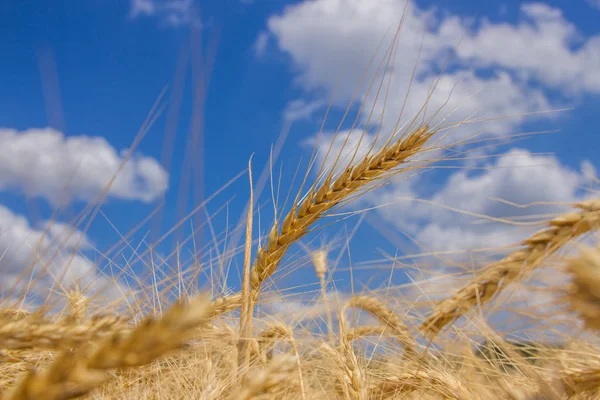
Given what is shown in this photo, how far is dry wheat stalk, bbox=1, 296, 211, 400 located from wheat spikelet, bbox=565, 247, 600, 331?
76cm

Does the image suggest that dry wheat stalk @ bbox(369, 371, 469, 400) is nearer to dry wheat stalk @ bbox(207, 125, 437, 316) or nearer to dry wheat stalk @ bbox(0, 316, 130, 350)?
dry wheat stalk @ bbox(207, 125, 437, 316)

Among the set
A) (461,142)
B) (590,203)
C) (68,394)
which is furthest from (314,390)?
(68,394)

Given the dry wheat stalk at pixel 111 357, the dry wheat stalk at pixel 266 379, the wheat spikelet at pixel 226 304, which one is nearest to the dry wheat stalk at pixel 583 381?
the dry wheat stalk at pixel 266 379

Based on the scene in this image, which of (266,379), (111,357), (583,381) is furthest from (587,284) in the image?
(111,357)

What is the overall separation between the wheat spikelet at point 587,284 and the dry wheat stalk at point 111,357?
2.51 ft

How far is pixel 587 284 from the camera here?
1.04m

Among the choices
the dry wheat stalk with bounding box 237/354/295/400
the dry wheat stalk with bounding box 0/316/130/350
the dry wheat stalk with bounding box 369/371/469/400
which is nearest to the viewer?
the dry wheat stalk with bounding box 237/354/295/400

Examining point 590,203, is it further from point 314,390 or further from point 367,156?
point 314,390

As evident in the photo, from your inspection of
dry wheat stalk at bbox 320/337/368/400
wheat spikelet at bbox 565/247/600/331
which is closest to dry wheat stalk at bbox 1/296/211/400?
wheat spikelet at bbox 565/247/600/331

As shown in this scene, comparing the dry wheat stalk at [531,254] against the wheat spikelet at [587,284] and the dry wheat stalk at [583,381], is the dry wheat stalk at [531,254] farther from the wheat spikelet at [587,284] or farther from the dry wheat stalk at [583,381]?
the dry wheat stalk at [583,381]

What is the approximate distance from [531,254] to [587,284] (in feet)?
0.70

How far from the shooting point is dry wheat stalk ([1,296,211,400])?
604mm

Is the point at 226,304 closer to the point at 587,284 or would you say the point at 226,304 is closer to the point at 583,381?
the point at 583,381

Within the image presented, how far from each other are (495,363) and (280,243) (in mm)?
818
